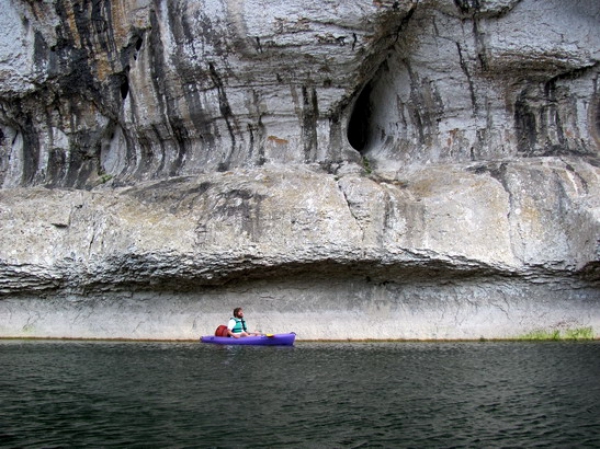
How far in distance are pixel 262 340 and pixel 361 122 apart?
6714mm

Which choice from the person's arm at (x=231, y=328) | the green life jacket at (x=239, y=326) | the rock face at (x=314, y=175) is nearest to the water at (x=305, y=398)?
the person's arm at (x=231, y=328)

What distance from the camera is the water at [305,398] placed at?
7.16 meters

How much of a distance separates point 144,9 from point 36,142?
4.45m

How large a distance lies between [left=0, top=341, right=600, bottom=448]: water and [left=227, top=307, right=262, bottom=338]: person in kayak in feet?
5.06

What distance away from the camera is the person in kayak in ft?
48.2

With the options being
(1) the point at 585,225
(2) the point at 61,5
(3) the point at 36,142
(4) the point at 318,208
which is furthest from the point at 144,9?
(1) the point at 585,225

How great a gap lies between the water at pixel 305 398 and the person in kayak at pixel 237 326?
1542 millimetres

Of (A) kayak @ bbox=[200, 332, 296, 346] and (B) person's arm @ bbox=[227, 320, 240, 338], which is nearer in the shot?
(A) kayak @ bbox=[200, 332, 296, 346]

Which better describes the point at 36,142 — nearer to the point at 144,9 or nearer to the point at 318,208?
the point at 144,9

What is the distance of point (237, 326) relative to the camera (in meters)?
14.9

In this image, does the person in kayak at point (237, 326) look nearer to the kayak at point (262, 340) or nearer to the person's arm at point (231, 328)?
the person's arm at point (231, 328)

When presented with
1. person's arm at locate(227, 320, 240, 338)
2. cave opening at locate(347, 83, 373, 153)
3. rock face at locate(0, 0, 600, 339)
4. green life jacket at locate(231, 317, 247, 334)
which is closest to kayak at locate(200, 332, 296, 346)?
person's arm at locate(227, 320, 240, 338)

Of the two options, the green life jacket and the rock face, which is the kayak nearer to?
the green life jacket

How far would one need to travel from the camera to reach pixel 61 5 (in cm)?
1683
